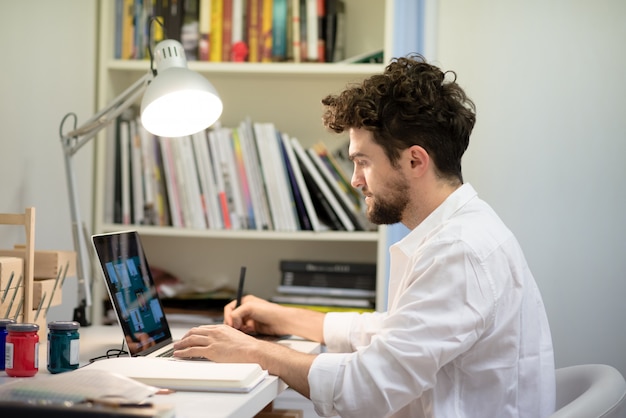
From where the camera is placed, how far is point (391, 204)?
Result: 1.72 metres

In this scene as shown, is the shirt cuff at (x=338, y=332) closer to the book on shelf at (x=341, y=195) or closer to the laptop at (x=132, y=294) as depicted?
the laptop at (x=132, y=294)

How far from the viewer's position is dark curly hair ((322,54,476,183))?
1680 mm

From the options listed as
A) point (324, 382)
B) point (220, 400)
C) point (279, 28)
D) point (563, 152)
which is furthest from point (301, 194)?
point (220, 400)

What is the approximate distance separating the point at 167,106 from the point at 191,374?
74cm

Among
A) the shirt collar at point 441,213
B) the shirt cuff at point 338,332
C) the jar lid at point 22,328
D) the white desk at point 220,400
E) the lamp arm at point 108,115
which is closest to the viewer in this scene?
the white desk at point 220,400

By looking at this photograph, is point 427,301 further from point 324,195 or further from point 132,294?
point 324,195

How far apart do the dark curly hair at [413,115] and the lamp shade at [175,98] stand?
35 cm

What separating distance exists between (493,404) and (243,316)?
720 mm

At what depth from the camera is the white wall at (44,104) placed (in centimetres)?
219

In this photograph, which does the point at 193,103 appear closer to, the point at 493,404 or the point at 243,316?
the point at 243,316

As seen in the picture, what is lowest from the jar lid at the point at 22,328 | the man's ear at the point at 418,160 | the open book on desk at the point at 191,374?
the open book on desk at the point at 191,374

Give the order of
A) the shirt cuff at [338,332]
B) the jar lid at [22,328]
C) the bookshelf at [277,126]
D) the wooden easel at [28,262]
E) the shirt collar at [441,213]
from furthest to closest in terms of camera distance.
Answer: the bookshelf at [277,126], the shirt cuff at [338,332], the wooden easel at [28,262], the shirt collar at [441,213], the jar lid at [22,328]

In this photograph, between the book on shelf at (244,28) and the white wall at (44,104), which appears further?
the book on shelf at (244,28)

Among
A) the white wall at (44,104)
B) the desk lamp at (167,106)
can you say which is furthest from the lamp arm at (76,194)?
the white wall at (44,104)
